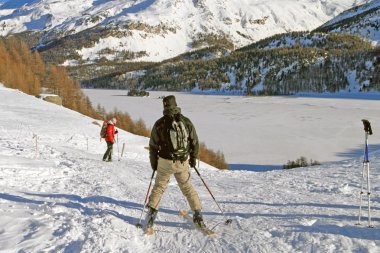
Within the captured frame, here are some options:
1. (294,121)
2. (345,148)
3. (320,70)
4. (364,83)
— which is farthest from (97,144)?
(320,70)

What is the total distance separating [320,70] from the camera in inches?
7672

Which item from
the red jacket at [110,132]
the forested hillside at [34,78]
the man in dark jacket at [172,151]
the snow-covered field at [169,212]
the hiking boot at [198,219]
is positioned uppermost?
the forested hillside at [34,78]

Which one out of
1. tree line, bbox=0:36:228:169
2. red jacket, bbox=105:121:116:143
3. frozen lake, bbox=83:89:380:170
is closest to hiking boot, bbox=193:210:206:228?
red jacket, bbox=105:121:116:143

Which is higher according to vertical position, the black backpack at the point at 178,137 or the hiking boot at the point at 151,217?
the black backpack at the point at 178,137

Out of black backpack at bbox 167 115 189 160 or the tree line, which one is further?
the tree line

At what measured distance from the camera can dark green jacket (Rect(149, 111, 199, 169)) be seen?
22.8ft

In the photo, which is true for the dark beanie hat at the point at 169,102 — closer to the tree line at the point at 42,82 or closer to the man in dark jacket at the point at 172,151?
the man in dark jacket at the point at 172,151

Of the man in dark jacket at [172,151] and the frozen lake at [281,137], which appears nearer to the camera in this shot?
the man in dark jacket at [172,151]

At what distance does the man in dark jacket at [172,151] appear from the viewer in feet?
22.6

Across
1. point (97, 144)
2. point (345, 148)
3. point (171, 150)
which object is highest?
point (171, 150)

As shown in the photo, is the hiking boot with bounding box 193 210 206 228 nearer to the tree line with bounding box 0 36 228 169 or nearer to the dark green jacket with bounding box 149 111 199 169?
the dark green jacket with bounding box 149 111 199 169

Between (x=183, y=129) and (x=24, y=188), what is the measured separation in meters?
6.40

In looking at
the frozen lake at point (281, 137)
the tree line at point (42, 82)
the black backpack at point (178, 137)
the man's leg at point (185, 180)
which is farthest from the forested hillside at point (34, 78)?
the black backpack at point (178, 137)

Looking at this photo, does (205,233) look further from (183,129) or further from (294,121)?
(294,121)
